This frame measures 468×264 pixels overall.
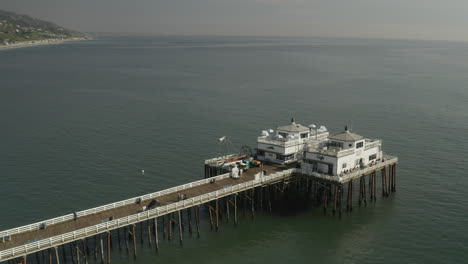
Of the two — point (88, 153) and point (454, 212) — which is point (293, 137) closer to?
point (454, 212)

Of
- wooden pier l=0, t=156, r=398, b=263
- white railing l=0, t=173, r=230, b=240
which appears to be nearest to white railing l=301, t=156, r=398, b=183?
wooden pier l=0, t=156, r=398, b=263

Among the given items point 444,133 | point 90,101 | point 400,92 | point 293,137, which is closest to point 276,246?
point 293,137

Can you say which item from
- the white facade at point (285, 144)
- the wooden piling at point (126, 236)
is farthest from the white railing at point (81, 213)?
the white facade at point (285, 144)

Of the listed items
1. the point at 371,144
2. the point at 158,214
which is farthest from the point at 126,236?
the point at 371,144

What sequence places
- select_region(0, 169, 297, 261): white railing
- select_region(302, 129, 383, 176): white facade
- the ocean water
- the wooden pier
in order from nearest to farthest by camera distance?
select_region(0, 169, 297, 261): white railing, the wooden pier, the ocean water, select_region(302, 129, 383, 176): white facade

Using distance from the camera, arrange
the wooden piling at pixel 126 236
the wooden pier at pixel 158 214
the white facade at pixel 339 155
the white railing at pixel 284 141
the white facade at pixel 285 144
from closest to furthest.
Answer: the wooden pier at pixel 158 214 → the wooden piling at pixel 126 236 → the white facade at pixel 339 155 → the white railing at pixel 284 141 → the white facade at pixel 285 144

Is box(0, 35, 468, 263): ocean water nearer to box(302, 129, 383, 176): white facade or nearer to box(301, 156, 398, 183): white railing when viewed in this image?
box(301, 156, 398, 183): white railing

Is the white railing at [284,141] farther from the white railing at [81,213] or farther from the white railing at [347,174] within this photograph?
the white railing at [81,213]
